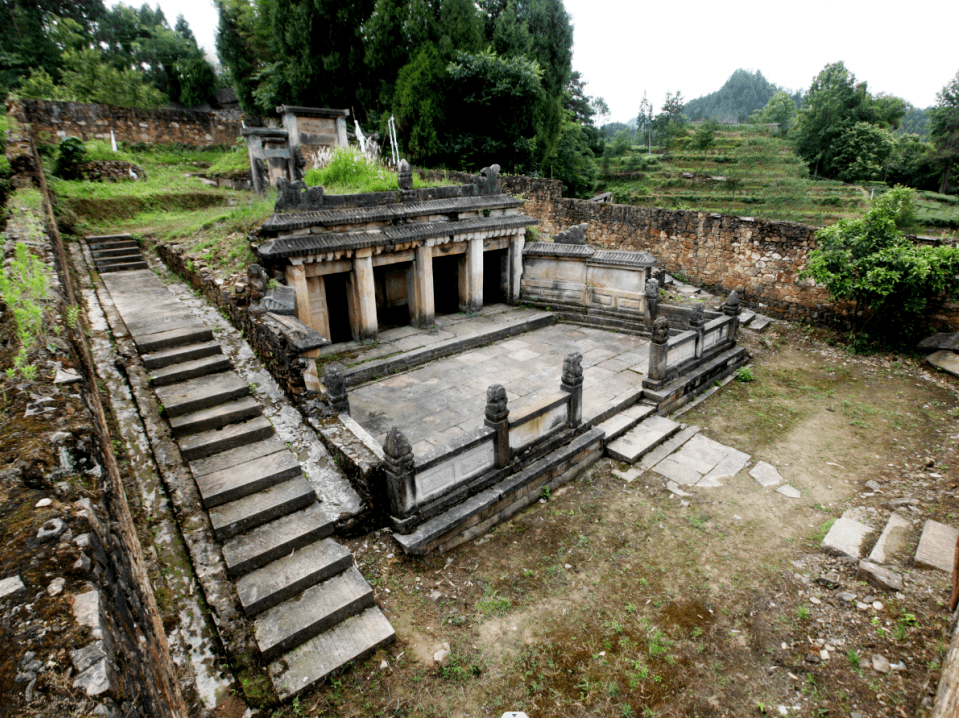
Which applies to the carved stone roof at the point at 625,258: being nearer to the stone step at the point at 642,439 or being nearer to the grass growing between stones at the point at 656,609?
the stone step at the point at 642,439

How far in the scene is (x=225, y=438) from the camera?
5668 mm

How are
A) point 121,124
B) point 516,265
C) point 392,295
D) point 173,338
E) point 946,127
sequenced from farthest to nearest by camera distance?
point 946,127 < point 121,124 < point 516,265 < point 392,295 < point 173,338

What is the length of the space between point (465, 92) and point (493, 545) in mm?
17451

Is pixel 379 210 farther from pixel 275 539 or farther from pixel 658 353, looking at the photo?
pixel 275 539

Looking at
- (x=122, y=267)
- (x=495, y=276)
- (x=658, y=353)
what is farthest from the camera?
(x=495, y=276)

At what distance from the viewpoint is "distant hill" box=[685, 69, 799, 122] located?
116125 mm

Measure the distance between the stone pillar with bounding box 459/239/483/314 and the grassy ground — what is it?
60.0 feet

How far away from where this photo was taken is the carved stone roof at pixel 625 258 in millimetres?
10703

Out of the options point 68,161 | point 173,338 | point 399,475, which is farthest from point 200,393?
point 68,161


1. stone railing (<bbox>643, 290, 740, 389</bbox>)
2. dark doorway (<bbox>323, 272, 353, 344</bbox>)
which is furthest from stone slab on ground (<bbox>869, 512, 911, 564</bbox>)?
dark doorway (<bbox>323, 272, 353, 344</bbox>)

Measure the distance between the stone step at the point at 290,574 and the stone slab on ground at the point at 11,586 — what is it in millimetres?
2743

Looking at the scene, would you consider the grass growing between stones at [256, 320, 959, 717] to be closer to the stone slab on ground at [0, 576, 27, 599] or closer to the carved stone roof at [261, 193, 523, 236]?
the stone slab on ground at [0, 576, 27, 599]

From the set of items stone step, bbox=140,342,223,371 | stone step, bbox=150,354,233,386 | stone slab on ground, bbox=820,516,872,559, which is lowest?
stone slab on ground, bbox=820,516,872,559

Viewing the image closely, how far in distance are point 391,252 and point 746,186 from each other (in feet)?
119
